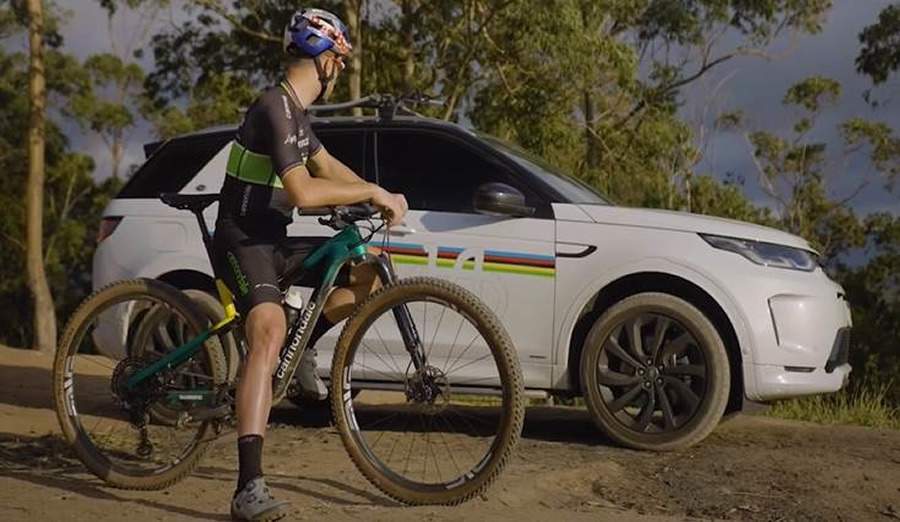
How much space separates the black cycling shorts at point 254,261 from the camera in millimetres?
4988

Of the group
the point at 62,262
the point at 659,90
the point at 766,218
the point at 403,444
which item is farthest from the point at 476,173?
the point at 62,262

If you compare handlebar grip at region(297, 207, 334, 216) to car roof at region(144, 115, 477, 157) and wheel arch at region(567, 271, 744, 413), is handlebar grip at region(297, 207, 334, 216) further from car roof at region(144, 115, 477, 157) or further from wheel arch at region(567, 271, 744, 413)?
car roof at region(144, 115, 477, 157)

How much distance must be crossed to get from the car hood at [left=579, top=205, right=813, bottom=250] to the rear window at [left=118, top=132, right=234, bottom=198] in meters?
2.39

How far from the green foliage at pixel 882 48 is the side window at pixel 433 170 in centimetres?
2057

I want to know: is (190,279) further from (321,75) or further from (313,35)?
(313,35)

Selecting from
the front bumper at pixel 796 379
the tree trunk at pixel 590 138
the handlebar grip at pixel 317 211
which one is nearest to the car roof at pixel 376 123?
the front bumper at pixel 796 379

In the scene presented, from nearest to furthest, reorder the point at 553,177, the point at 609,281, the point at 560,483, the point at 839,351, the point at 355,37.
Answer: the point at 560,483
the point at 609,281
the point at 839,351
the point at 553,177
the point at 355,37

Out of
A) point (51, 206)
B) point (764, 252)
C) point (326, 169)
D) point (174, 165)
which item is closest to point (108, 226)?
point (174, 165)

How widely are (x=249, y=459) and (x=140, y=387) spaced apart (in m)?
0.96

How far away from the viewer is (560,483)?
579 cm

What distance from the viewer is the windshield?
7.43m

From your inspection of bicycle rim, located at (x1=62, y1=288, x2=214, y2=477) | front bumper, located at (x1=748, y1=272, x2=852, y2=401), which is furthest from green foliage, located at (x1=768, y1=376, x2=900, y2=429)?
bicycle rim, located at (x1=62, y1=288, x2=214, y2=477)

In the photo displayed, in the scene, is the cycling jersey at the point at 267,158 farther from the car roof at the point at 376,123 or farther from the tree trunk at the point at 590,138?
the tree trunk at the point at 590,138

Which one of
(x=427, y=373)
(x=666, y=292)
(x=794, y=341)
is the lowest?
(x=794, y=341)
